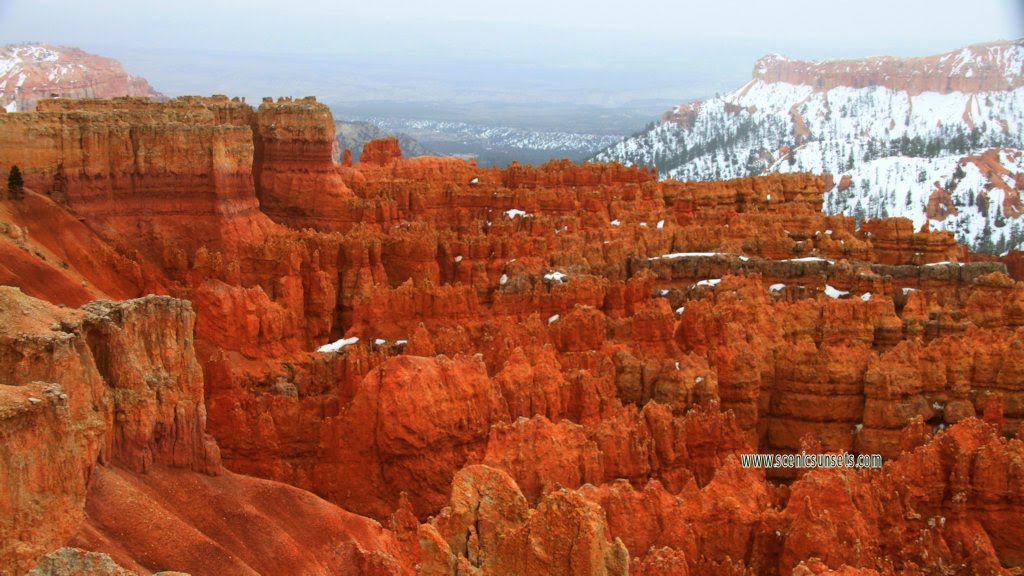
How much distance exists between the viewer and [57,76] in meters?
134

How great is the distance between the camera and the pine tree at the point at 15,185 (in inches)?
1458

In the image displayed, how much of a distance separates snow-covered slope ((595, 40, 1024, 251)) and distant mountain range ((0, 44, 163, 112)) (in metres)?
59.7

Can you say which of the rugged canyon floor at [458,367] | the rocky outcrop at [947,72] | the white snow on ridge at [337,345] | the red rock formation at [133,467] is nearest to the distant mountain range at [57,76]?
the rugged canyon floor at [458,367]

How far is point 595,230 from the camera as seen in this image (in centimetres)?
5141

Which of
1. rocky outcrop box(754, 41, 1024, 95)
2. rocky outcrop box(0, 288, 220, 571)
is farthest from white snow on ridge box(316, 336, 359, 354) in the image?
rocky outcrop box(754, 41, 1024, 95)

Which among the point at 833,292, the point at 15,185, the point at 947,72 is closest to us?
the point at 15,185

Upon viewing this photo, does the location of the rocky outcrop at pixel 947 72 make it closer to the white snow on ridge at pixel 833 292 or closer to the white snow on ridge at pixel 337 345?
the white snow on ridge at pixel 833 292

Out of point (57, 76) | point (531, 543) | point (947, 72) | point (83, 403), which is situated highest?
point (947, 72)

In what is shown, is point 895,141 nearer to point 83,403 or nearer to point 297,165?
point 297,165

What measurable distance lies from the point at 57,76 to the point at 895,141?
95828mm

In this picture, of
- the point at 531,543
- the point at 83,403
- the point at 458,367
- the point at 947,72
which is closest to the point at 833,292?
the point at 458,367

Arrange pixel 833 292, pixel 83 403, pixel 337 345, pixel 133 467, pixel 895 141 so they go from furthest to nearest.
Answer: pixel 895 141, pixel 833 292, pixel 337 345, pixel 133 467, pixel 83 403

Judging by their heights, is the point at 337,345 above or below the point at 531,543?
below

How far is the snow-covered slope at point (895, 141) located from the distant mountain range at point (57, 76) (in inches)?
2349
